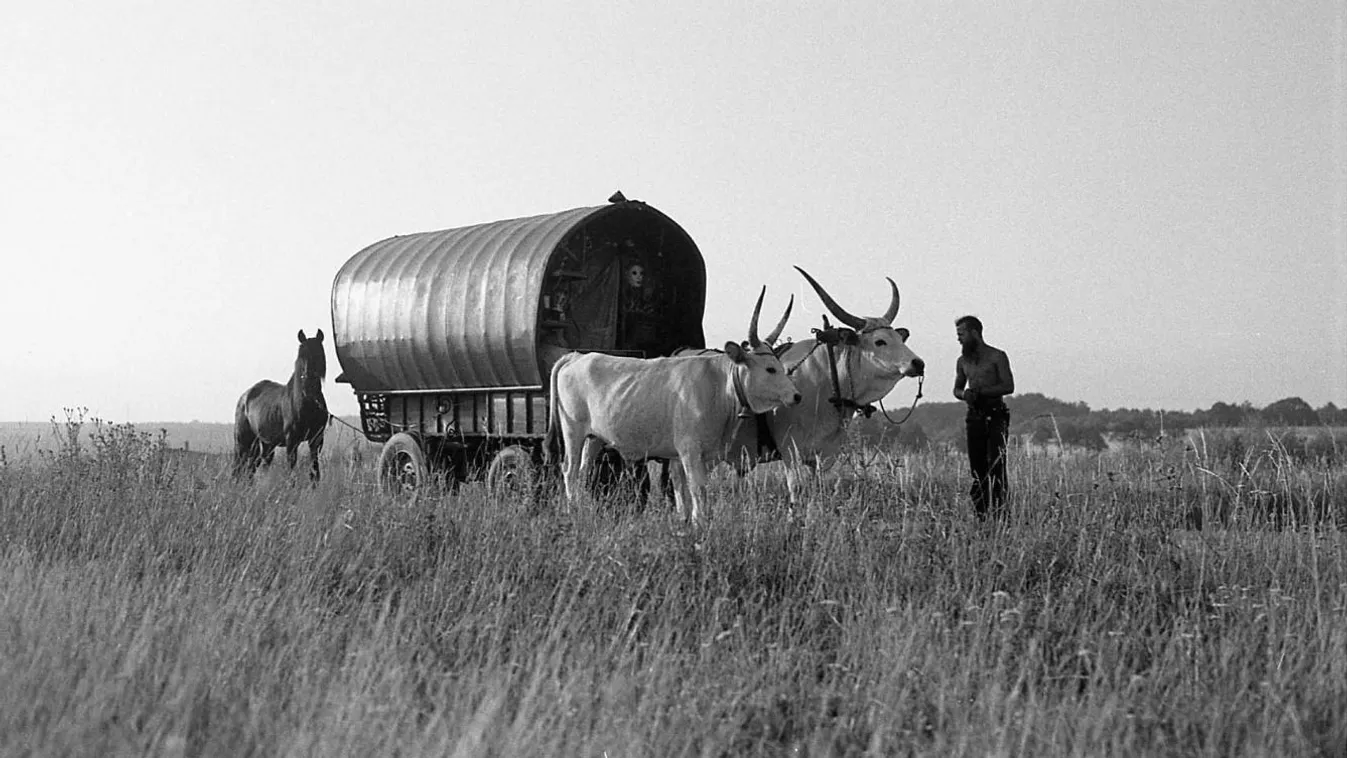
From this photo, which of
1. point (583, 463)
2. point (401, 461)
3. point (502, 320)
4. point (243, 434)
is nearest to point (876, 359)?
point (583, 463)

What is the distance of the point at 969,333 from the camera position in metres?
9.84

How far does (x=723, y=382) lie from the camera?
10.5 metres

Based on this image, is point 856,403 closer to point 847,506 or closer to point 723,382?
point 723,382

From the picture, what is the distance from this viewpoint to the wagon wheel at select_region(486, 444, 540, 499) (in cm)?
1120

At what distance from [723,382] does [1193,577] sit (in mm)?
4137

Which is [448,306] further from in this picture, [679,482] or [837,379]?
[837,379]

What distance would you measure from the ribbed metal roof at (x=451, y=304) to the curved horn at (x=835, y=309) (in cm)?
219

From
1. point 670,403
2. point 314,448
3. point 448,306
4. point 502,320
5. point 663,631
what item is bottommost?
point 663,631

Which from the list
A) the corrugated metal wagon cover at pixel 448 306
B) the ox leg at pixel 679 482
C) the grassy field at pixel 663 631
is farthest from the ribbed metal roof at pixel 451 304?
the grassy field at pixel 663 631

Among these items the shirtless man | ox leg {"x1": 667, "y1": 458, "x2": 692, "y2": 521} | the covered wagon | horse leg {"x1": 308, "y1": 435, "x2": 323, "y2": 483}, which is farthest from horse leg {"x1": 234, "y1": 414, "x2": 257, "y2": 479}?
the shirtless man

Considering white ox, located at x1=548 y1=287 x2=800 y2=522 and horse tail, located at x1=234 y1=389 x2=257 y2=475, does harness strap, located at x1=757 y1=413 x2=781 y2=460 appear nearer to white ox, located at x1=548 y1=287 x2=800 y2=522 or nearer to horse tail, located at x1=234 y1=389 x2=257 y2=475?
white ox, located at x1=548 y1=287 x2=800 y2=522

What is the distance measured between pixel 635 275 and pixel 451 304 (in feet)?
6.04

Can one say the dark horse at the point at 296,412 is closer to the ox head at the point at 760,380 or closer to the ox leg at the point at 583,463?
the ox leg at the point at 583,463

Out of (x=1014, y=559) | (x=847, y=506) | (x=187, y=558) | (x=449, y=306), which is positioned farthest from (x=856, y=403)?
(x=187, y=558)
